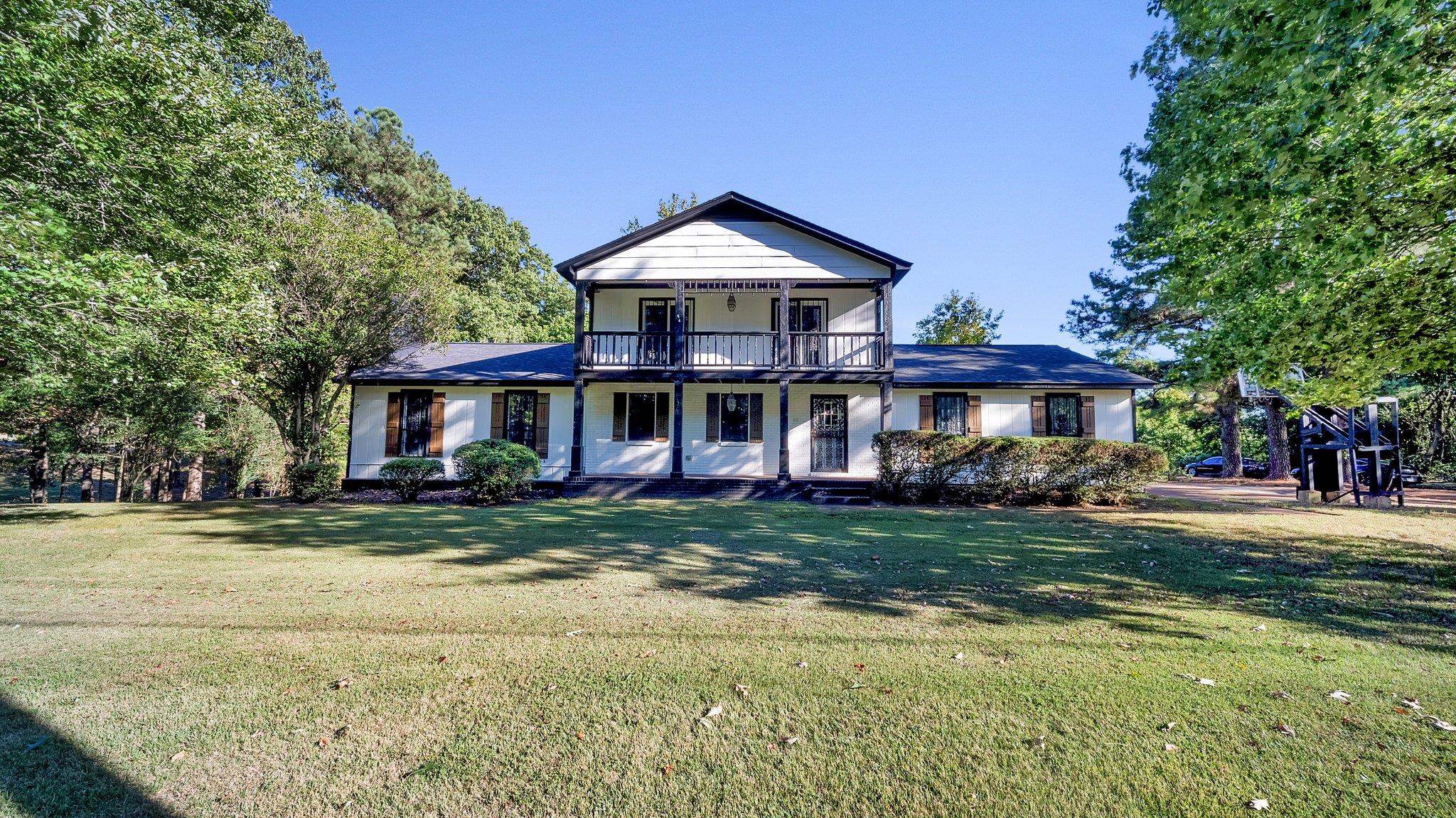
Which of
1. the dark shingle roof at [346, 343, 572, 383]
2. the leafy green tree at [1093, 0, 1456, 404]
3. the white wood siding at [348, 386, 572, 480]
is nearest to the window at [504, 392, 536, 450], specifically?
the white wood siding at [348, 386, 572, 480]

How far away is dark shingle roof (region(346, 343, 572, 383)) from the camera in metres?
17.2

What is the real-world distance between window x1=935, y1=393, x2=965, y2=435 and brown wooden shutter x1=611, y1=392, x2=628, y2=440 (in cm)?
909

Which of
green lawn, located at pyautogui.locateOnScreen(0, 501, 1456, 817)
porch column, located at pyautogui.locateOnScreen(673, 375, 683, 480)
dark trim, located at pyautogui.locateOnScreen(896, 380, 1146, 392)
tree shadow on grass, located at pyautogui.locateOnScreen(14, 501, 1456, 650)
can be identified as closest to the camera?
green lawn, located at pyautogui.locateOnScreen(0, 501, 1456, 817)

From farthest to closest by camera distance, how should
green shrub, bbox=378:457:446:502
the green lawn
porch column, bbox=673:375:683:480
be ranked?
porch column, bbox=673:375:683:480
green shrub, bbox=378:457:446:502
the green lawn

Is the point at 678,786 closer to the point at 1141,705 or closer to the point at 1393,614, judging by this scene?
the point at 1141,705

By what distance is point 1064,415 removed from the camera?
691 inches

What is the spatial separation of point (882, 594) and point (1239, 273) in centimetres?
695

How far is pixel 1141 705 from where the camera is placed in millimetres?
3322

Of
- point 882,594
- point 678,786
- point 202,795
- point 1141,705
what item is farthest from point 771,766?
point 882,594

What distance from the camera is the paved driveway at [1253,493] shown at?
14711 millimetres

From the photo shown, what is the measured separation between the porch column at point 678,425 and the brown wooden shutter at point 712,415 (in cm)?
132

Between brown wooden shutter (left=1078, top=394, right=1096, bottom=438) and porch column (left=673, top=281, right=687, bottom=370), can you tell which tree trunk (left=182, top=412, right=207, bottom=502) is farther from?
brown wooden shutter (left=1078, top=394, right=1096, bottom=438)

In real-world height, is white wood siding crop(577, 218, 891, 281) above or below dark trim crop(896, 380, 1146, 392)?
above

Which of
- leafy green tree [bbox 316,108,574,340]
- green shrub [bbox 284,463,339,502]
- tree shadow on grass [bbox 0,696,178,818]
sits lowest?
tree shadow on grass [bbox 0,696,178,818]
